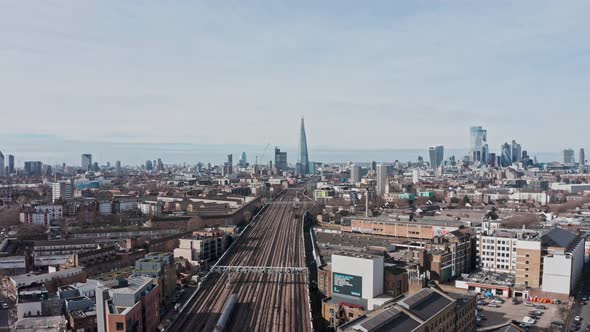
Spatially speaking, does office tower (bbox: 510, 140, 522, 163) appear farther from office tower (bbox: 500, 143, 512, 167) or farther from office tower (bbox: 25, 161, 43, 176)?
office tower (bbox: 25, 161, 43, 176)

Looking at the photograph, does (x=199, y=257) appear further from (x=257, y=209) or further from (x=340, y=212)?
(x=257, y=209)

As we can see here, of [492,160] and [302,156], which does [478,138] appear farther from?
[302,156]

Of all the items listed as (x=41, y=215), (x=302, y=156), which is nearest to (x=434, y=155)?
(x=302, y=156)

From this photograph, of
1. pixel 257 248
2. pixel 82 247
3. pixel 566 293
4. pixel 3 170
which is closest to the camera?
pixel 566 293

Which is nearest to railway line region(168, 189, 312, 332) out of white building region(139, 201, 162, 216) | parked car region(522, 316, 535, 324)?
parked car region(522, 316, 535, 324)

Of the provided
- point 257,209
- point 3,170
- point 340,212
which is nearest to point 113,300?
point 340,212
